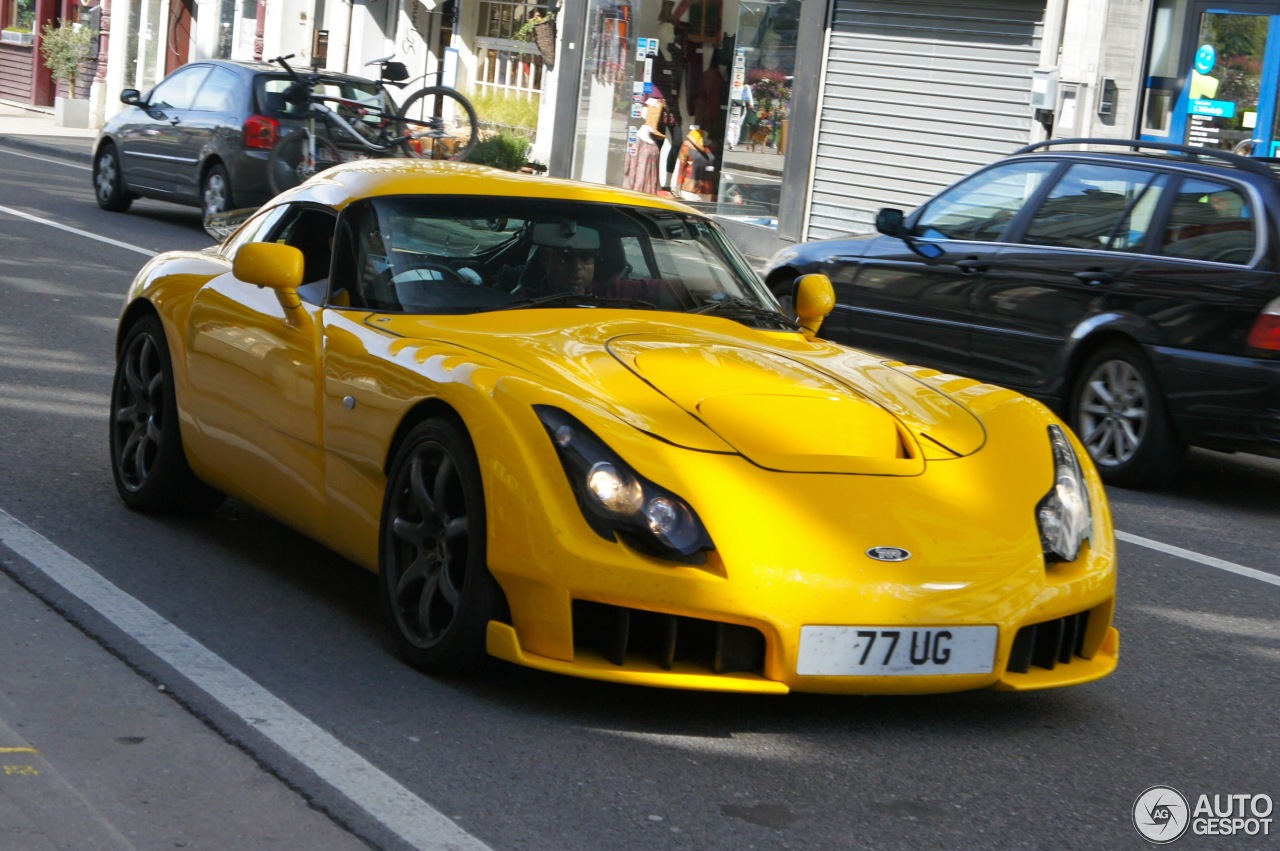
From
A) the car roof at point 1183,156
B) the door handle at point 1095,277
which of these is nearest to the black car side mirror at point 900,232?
the car roof at point 1183,156

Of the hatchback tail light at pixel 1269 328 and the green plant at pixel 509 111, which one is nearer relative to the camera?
the hatchback tail light at pixel 1269 328

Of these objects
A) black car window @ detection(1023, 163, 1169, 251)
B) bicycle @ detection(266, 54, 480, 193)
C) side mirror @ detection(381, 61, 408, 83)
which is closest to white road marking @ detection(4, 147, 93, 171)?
side mirror @ detection(381, 61, 408, 83)

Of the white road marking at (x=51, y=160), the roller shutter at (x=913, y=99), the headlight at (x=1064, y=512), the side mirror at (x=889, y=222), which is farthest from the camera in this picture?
the white road marking at (x=51, y=160)

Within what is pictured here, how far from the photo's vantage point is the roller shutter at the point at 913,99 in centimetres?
1784

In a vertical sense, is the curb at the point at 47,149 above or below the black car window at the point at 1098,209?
below

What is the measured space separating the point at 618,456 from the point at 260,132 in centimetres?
1322

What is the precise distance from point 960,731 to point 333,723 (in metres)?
1.52

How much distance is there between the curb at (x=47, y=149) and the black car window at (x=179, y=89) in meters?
8.41

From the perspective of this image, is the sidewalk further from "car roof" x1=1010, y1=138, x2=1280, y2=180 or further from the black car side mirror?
"car roof" x1=1010, y1=138, x2=1280, y2=180

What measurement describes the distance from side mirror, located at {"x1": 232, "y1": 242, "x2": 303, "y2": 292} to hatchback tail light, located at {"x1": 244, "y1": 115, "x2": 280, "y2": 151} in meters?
11.7

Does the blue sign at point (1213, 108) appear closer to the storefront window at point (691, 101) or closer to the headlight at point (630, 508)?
the storefront window at point (691, 101)

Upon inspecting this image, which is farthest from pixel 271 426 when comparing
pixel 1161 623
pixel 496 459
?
pixel 1161 623

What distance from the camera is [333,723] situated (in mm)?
4055

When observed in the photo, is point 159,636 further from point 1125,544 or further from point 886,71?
point 886,71
